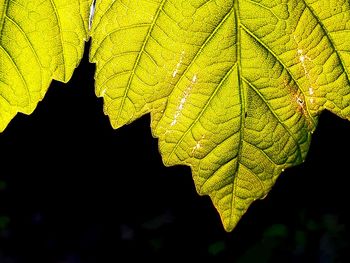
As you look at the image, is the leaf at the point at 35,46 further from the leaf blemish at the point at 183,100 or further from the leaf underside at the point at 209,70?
A: the leaf blemish at the point at 183,100

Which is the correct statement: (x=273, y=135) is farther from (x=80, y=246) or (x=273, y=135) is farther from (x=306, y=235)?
(x=80, y=246)

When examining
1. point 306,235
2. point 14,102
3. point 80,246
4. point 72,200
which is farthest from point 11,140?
point 14,102

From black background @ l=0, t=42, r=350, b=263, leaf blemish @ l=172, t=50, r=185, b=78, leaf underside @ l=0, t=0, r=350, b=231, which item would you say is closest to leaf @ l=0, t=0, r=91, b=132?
leaf underside @ l=0, t=0, r=350, b=231

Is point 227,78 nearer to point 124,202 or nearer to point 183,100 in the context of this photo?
point 183,100

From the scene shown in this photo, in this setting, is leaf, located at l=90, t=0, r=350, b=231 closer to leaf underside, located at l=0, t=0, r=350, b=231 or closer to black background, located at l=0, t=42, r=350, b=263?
leaf underside, located at l=0, t=0, r=350, b=231

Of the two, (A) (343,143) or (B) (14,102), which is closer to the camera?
(B) (14,102)

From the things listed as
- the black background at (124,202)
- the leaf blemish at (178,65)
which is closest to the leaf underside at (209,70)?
the leaf blemish at (178,65)
